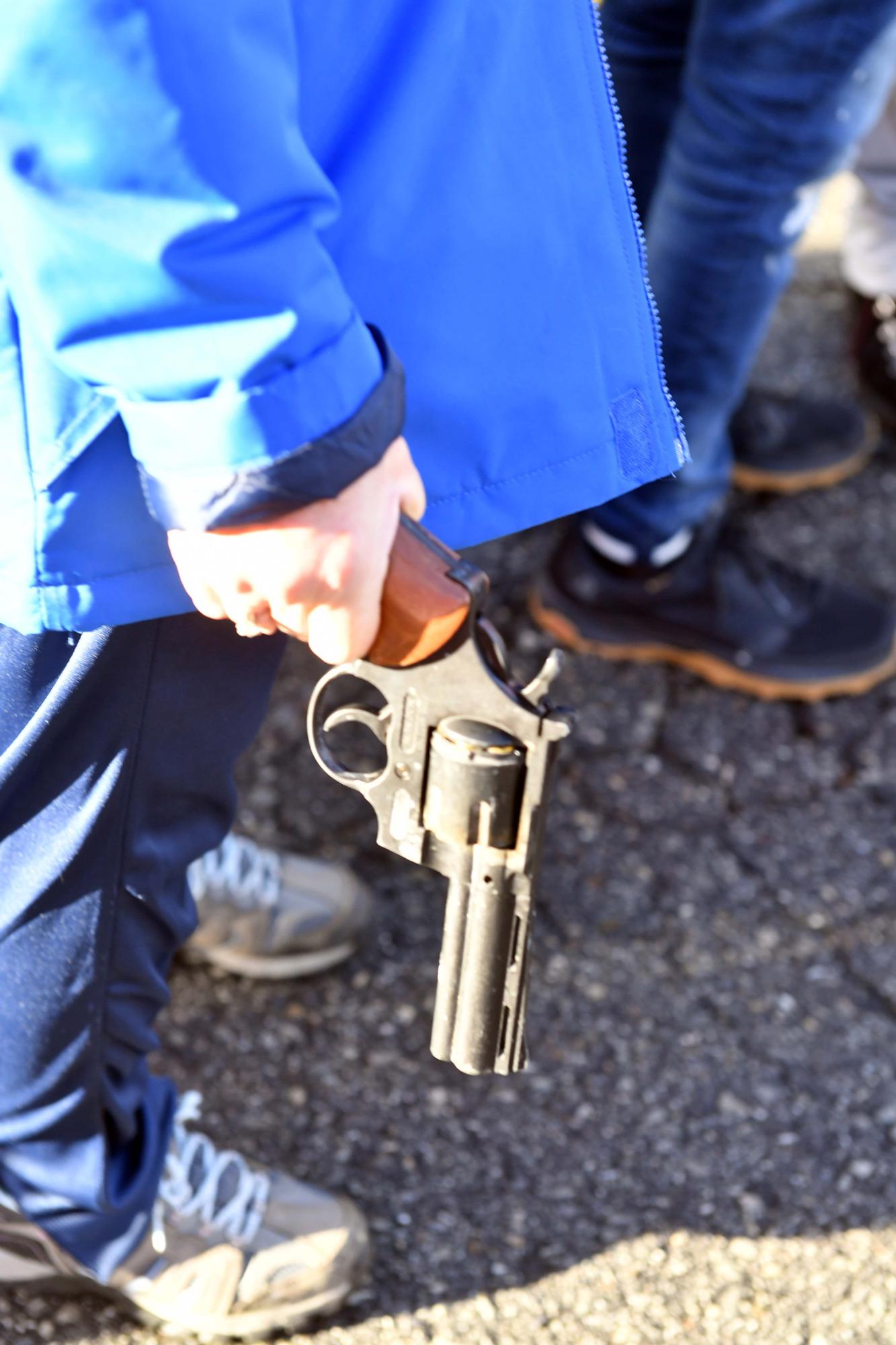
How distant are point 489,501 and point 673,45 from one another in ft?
4.00

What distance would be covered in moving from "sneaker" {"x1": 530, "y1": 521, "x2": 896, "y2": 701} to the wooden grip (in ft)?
4.04

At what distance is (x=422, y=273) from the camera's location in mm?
914

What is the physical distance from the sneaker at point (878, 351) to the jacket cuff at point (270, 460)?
198cm

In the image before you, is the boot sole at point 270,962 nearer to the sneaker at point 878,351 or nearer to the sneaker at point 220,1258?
the sneaker at point 220,1258

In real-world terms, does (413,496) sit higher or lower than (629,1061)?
higher

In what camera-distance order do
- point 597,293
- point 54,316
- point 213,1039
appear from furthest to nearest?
point 213,1039 → point 597,293 → point 54,316

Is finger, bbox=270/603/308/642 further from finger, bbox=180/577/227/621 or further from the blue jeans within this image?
the blue jeans

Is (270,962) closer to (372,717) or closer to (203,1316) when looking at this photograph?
(203,1316)

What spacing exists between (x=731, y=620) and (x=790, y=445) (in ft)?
1.82

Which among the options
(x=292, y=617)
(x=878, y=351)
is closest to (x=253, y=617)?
(x=292, y=617)

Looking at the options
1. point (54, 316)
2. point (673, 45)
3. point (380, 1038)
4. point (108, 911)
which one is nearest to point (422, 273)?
point (54, 316)

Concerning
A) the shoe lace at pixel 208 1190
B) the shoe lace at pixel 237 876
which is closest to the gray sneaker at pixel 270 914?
the shoe lace at pixel 237 876

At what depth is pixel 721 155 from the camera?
1.71 metres

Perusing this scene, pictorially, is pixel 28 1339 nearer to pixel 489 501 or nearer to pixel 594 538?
pixel 489 501
